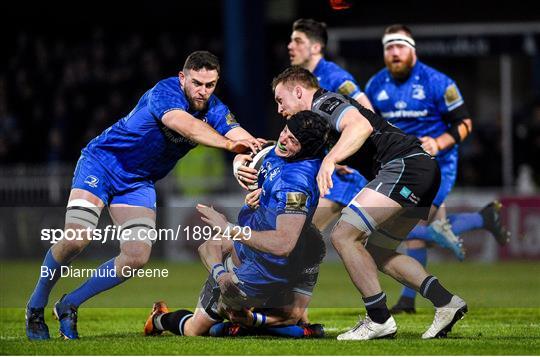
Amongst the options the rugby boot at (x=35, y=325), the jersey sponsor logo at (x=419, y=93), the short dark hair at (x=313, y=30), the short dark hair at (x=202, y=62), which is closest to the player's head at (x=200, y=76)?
the short dark hair at (x=202, y=62)

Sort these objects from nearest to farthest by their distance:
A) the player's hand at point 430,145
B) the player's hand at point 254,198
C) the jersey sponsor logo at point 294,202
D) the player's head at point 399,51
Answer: the jersey sponsor logo at point 294,202 < the player's hand at point 254,198 < the player's hand at point 430,145 < the player's head at point 399,51

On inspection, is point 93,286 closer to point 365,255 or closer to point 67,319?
point 67,319

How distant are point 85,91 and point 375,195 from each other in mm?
15958

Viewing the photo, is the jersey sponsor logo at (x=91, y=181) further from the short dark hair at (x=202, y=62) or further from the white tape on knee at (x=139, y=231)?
the short dark hair at (x=202, y=62)

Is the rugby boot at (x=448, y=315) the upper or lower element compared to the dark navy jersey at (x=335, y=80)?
lower

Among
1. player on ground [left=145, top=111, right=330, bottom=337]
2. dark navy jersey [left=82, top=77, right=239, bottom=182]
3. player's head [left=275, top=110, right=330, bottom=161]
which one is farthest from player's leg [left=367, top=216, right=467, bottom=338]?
dark navy jersey [left=82, top=77, right=239, bottom=182]

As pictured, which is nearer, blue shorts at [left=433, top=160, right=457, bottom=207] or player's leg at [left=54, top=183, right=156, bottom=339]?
player's leg at [left=54, top=183, right=156, bottom=339]

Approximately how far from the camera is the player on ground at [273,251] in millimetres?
7965

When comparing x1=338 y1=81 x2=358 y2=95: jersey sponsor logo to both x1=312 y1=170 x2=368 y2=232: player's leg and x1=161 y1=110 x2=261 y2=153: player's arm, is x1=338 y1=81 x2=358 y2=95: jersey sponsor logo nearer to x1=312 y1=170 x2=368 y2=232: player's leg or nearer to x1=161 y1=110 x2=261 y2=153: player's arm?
x1=312 y1=170 x2=368 y2=232: player's leg

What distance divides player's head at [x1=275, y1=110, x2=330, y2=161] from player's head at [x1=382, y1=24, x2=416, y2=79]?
3.02 metres

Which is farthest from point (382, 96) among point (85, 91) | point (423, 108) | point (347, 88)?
point (85, 91)

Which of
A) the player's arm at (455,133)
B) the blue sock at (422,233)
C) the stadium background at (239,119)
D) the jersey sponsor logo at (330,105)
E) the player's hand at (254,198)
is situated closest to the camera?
the jersey sponsor logo at (330,105)

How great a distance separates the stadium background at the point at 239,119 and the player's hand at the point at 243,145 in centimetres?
136

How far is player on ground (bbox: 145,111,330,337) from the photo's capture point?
26.1ft
